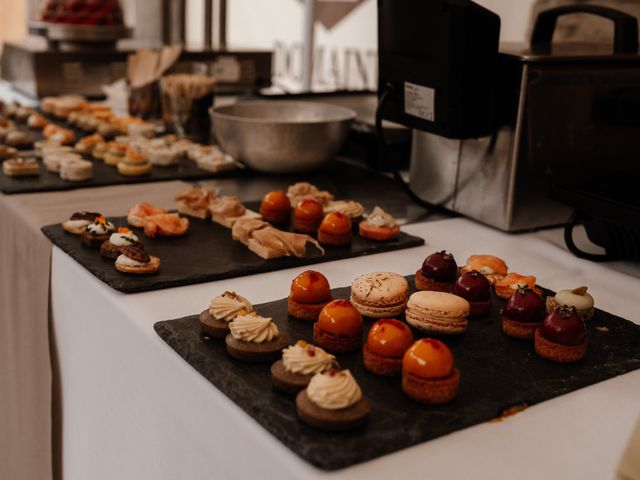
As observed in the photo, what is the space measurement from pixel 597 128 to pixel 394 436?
95 cm

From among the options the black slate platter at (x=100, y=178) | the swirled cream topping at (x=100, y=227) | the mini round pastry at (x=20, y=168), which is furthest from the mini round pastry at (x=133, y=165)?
the swirled cream topping at (x=100, y=227)

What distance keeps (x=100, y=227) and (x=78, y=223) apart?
0.24ft

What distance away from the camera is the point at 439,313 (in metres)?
0.92

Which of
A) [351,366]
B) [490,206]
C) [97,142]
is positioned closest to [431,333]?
[351,366]

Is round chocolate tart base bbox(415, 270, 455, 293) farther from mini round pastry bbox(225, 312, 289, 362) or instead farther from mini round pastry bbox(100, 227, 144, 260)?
mini round pastry bbox(100, 227, 144, 260)

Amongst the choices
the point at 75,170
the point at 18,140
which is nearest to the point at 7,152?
the point at 18,140

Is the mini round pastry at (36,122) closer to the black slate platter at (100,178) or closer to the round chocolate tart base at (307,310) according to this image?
the black slate platter at (100,178)

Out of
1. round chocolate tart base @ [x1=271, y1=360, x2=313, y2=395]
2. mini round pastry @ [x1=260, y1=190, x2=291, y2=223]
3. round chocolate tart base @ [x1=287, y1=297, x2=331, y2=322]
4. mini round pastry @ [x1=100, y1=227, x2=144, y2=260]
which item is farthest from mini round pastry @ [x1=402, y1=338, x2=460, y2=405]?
mini round pastry @ [x1=260, y1=190, x2=291, y2=223]

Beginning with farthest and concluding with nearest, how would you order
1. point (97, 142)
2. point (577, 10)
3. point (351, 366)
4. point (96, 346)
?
point (97, 142), point (577, 10), point (96, 346), point (351, 366)

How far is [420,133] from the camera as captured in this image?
1.62m

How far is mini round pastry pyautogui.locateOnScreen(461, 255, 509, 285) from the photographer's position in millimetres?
1119

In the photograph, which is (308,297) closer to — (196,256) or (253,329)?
(253,329)

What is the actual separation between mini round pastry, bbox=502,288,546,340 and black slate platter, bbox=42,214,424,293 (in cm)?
38

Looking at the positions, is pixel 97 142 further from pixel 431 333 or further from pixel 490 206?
pixel 431 333
